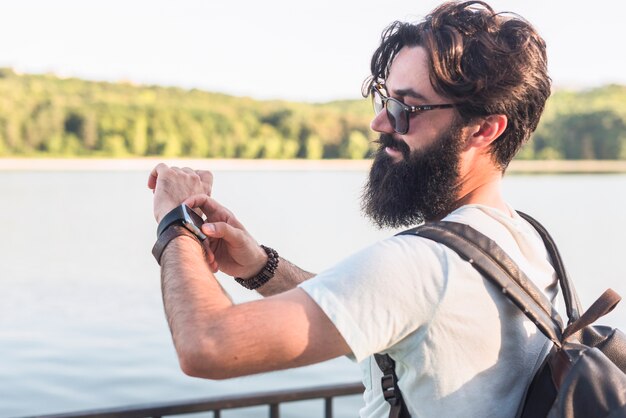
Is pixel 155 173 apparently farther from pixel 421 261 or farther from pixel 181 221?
pixel 421 261

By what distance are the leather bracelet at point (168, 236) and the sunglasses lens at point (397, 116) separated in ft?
1.32

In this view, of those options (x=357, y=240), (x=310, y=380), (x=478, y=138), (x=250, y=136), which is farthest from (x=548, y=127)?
(x=478, y=138)

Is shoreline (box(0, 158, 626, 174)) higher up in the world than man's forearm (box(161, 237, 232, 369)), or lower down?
Result: lower down

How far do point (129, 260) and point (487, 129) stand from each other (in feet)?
69.7

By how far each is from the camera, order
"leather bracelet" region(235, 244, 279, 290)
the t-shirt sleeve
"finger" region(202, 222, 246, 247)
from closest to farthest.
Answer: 1. the t-shirt sleeve
2. "finger" region(202, 222, 246, 247)
3. "leather bracelet" region(235, 244, 279, 290)

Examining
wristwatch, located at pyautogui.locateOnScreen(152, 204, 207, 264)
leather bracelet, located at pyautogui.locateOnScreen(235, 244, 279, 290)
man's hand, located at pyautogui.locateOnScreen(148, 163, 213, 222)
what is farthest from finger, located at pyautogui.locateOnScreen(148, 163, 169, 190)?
leather bracelet, located at pyautogui.locateOnScreen(235, 244, 279, 290)

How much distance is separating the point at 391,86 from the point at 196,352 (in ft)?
2.01

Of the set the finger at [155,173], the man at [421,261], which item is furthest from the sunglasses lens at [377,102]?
the finger at [155,173]

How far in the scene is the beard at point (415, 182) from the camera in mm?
1468

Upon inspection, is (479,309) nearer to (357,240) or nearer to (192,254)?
(192,254)

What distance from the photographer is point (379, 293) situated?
3.87 ft

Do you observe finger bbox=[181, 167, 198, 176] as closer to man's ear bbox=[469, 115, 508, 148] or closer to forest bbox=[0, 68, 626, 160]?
man's ear bbox=[469, 115, 508, 148]

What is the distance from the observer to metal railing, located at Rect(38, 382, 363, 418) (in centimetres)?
211

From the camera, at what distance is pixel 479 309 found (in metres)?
1.23
